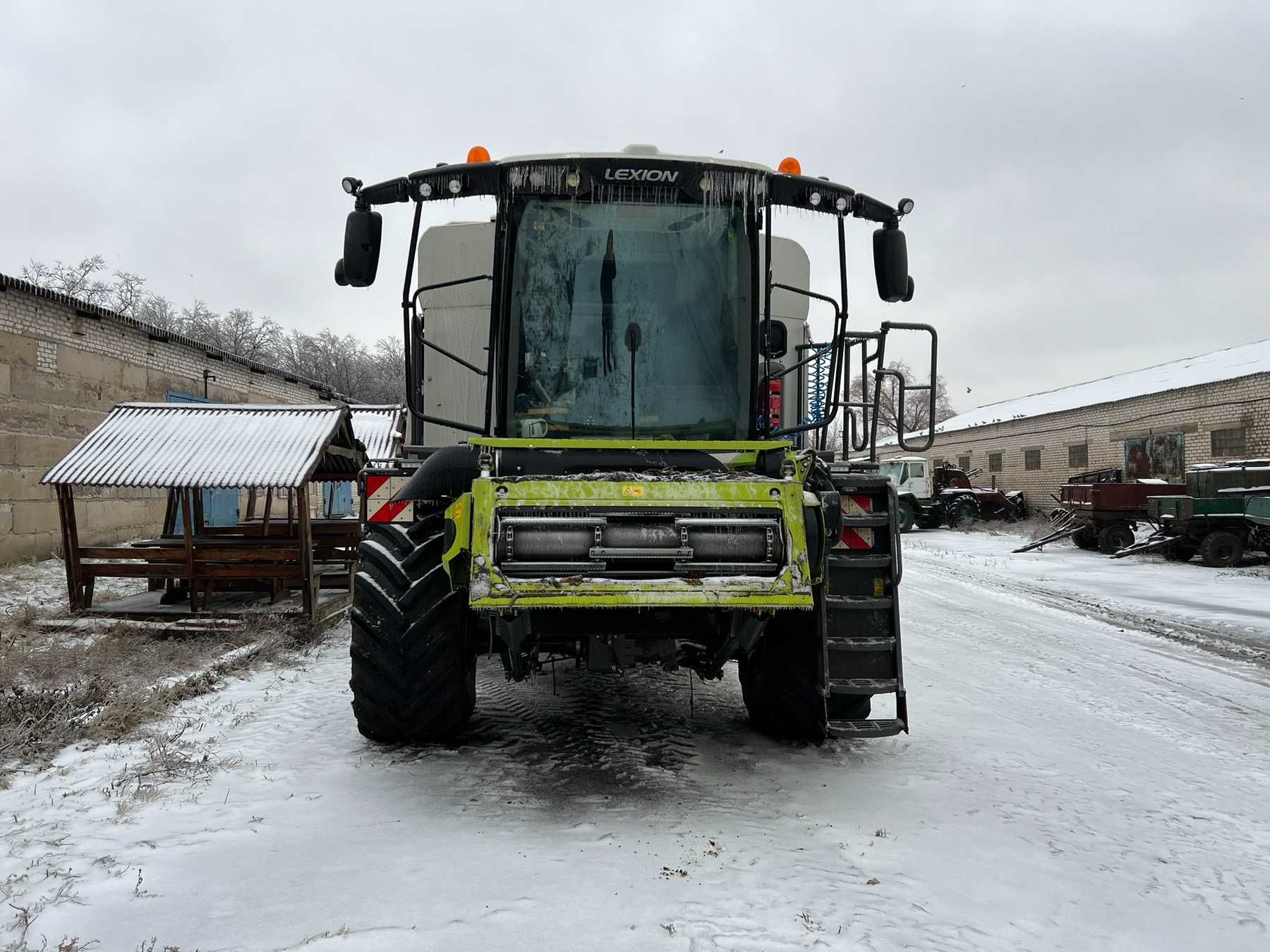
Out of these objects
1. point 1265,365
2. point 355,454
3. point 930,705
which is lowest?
point 930,705

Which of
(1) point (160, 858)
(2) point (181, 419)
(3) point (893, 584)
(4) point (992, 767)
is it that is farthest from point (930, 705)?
(2) point (181, 419)

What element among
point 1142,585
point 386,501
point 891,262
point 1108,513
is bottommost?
point 1142,585

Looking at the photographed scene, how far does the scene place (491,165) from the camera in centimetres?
427

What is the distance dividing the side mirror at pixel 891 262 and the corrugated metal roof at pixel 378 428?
9872 millimetres

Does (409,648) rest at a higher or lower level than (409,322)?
lower

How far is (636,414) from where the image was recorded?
14.2 feet

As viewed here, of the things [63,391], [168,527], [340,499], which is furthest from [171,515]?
[340,499]

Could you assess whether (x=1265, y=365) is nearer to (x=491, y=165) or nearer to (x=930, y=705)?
(x=930, y=705)

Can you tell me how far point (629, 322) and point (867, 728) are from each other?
2.45 m

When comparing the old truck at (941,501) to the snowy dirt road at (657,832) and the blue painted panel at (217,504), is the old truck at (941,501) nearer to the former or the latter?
the blue painted panel at (217,504)

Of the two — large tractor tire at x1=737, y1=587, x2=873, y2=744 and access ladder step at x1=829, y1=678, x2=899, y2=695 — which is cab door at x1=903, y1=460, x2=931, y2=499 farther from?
access ladder step at x1=829, y1=678, x2=899, y2=695

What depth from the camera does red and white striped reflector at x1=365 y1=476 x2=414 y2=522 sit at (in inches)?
198

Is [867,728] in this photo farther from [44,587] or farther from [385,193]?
[44,587]

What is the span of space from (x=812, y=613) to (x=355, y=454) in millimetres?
7243
